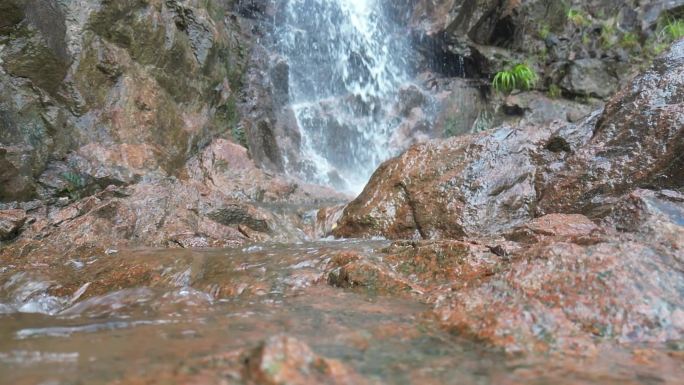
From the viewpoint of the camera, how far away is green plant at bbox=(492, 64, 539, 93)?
41.5ft

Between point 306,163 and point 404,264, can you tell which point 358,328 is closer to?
point 404,264

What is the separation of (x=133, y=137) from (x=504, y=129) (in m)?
5.63

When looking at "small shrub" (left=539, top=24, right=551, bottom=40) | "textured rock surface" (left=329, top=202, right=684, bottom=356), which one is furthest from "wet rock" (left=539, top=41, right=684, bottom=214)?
"small shrub" (left=539, top=24, right=551, bottom=40)

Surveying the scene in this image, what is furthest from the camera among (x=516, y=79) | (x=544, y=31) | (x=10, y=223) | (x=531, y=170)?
(x=544, y=31)

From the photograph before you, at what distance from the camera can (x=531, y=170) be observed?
16.9 feet

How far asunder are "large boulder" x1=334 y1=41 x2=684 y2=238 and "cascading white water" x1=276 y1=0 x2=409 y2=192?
6216 mm

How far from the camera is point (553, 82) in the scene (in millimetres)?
12758

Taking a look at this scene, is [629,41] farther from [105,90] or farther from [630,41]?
[105,90]

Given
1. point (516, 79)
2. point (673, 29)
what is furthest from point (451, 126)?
point (673, 29)

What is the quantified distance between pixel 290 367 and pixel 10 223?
4.70 meters

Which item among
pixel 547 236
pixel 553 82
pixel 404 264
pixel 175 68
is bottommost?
pixel 404 264

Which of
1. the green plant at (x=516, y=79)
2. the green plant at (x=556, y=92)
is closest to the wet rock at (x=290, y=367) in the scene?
the green plant at (x=516, y=79)

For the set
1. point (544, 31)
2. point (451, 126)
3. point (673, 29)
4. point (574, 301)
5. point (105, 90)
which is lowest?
point (574, 301)

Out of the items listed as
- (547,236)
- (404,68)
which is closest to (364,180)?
(404,68)
